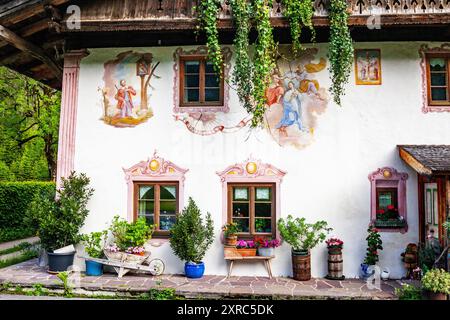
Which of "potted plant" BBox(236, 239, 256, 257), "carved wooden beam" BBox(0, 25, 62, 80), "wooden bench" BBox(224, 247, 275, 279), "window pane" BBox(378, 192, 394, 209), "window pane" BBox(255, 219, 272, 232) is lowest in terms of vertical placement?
"wooden bench" BBox(224, 247, 275, 279)

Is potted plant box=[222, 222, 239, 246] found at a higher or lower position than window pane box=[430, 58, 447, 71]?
lower

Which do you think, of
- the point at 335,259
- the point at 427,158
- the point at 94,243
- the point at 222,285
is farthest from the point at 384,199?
the point at 94,243

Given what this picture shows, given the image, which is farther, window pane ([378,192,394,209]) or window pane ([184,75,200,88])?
window pane ([184,75,200,88])

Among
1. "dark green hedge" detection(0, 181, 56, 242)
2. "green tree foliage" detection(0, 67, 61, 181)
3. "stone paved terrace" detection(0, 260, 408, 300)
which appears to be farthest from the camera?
"green tree foliage" detection(0, 67, 61, 181)

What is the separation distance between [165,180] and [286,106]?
3310 mm

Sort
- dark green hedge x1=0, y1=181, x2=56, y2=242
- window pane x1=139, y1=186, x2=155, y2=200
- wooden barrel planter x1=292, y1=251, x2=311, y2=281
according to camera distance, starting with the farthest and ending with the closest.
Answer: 1. dark green hedge x1=0, y1=181, x2=56, y2=242
2. window pane x1=139, y1=186, x2=155, y2=200
3. wooden barrel planter x1=292, y1=251, x2=311, y2=281

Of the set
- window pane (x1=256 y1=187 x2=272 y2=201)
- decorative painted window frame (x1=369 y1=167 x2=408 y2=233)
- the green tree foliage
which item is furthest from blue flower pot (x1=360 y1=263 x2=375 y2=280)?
the green tree foliage

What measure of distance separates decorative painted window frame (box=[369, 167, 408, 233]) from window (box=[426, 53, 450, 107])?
6.25 ft

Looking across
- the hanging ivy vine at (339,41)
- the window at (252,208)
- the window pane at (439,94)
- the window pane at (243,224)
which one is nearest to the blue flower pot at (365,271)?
the window at (252,208)

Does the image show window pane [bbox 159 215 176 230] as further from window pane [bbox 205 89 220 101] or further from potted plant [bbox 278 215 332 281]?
window pane [bbox 205 89 220 101]

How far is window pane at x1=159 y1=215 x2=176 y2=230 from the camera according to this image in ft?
29.7

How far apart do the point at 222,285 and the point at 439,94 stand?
6.55 metres

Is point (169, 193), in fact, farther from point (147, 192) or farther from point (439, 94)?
point (439, 94)
